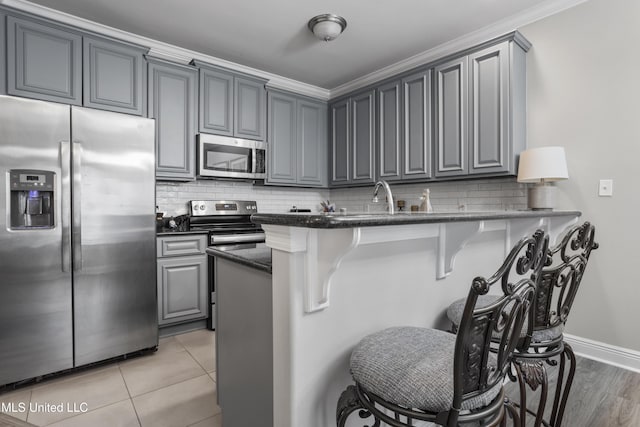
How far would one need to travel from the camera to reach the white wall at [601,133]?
2301 millimetres

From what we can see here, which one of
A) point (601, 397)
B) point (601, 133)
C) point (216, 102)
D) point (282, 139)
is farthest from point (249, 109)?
point (601, 397)

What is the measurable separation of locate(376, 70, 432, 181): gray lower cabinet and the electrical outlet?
4.19 ft

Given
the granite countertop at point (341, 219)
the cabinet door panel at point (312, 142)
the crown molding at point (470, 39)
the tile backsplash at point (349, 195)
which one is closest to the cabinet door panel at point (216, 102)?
the tile backsplash at point (349, 195)

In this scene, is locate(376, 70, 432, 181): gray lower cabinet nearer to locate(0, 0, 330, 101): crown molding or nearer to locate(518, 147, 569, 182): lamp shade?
locate(518, 147, 569, 182): lamp shade

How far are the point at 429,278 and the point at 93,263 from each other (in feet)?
7.05

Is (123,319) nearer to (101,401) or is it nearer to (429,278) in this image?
(101,401)

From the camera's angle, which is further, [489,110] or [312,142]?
[312,142]

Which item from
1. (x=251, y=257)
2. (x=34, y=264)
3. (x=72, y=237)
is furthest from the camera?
(x=72, y=237)

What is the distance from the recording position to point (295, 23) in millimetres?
2818

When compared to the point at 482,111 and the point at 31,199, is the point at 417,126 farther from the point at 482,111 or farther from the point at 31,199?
the point at 31,199

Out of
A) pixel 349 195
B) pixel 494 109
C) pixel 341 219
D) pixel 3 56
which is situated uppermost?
pixel 3 56

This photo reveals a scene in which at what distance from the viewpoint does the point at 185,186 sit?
354 centimetres

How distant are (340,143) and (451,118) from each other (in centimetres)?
146

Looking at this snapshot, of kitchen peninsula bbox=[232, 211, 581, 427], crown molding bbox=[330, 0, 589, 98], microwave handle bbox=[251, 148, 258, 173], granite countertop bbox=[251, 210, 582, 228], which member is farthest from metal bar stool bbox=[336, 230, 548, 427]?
microwave handle bbox=[251, 148, 258, 173]
